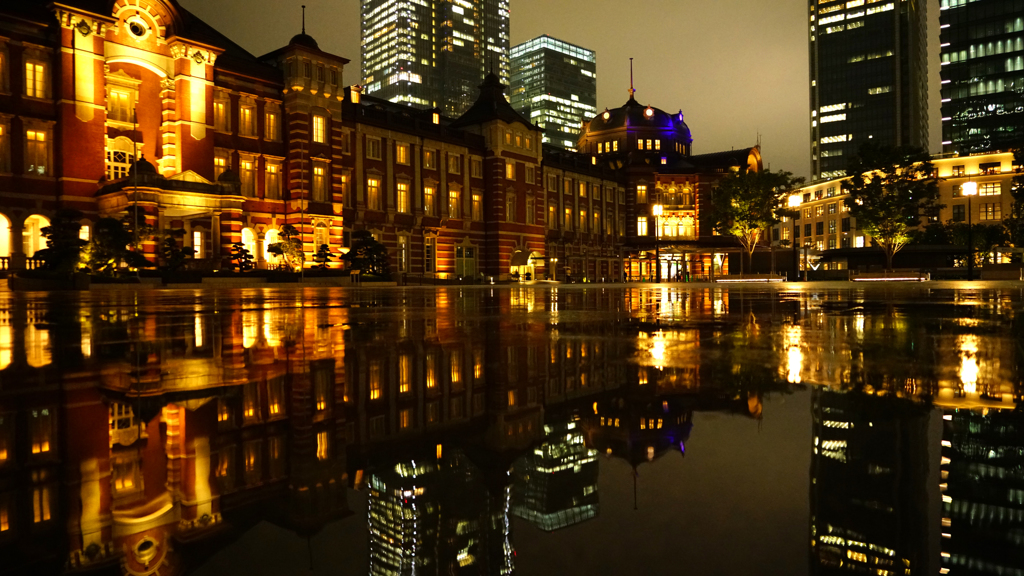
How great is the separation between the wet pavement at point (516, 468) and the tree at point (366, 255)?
115 feet

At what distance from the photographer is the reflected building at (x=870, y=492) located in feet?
4.51

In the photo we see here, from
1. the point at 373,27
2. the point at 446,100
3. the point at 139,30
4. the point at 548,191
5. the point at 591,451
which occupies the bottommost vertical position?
the point at 591,451

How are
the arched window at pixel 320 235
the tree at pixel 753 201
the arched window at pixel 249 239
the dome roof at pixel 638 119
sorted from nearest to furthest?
1. the arched window at pixel 249 239
2. the arched window at pixel 320 235
3. the tree at pixel 753 201
4. the dome roof at pixel 638 119

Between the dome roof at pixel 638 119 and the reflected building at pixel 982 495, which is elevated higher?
the dome roof at pixel 638 119

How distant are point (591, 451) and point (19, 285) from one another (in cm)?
2814

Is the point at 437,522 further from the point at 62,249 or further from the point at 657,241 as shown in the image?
the point at 657,241

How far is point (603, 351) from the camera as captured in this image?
5039 millimetres

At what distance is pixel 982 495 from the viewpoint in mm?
1660

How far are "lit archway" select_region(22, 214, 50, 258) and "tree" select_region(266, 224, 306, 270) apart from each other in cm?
1000

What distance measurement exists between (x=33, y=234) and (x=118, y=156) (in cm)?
569

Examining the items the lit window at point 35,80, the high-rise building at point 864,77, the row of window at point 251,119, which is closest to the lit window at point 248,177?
the row of window at point 251,119

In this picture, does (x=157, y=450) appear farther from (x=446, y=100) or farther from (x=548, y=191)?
(x=446, y=100)

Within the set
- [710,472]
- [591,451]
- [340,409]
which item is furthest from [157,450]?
[710,472]

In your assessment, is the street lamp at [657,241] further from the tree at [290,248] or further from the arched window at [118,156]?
the arched window at [118,156]
